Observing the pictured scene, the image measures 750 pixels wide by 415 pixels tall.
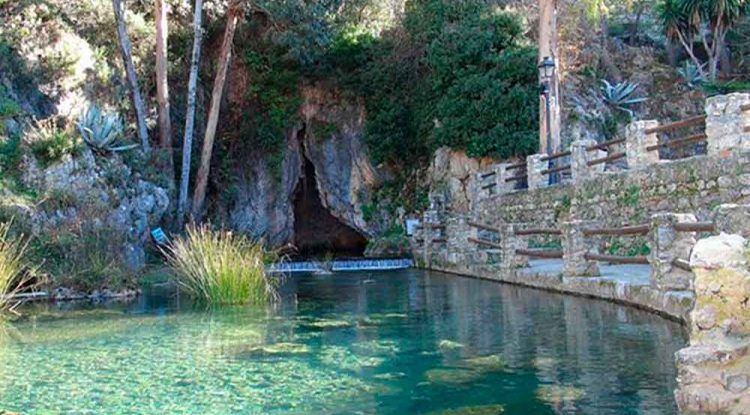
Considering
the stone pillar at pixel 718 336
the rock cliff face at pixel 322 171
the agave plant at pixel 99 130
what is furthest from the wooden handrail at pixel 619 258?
the rock cliff face at pixel 322 171

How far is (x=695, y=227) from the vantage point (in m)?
6.42

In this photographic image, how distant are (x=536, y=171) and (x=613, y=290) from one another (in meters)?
6.27

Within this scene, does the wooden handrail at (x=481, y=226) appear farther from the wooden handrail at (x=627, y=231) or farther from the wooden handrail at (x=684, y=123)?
the wooden handrail at (x=627, y=231)

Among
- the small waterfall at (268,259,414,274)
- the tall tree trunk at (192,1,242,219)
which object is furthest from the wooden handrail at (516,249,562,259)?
the tall tree trunk at (192,1,242,219)

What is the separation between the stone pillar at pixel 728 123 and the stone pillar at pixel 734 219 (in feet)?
11.8

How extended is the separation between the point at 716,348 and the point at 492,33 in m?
15.0

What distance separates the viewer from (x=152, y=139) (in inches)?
756

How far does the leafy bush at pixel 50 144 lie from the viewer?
46.1 ft

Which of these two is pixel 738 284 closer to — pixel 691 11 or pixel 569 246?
pixel 569 246

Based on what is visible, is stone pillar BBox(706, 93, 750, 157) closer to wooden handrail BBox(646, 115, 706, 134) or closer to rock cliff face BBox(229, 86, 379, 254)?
wooden handrail BBox(646, 115, 706, 134)

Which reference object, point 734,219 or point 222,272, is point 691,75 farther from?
point 734,219

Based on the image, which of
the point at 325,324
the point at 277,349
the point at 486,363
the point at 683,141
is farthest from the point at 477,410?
the point at 683,141

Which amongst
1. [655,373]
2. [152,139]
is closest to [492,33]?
[152,139]

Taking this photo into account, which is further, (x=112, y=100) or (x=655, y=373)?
(x=112, y=100)
